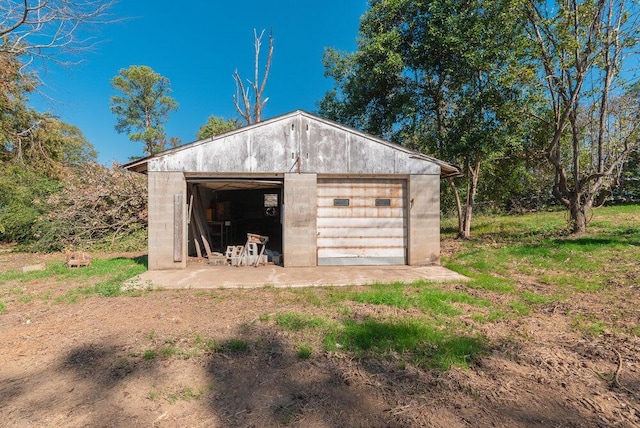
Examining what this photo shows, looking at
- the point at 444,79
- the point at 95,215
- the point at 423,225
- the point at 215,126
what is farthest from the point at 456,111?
the point at 215,126

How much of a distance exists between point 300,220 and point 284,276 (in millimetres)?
1615

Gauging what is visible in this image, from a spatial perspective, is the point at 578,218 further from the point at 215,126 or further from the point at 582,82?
the point at 215,126

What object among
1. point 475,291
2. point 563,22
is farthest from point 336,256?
point 563,22

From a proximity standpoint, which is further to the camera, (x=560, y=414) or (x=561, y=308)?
(x=561, y=308)

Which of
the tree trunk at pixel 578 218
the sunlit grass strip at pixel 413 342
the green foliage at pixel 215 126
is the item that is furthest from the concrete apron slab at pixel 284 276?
the green foliage at pixel 215 126

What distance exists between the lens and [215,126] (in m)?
27.6

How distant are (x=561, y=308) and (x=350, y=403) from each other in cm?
421

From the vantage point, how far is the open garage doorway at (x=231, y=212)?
8980mm

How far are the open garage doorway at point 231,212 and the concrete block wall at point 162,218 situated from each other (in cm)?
57

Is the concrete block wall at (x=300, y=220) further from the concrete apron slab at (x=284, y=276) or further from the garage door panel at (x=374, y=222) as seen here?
the garage door panel at (x=374, y=222)

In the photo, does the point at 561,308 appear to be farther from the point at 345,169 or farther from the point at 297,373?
the point at 345,169

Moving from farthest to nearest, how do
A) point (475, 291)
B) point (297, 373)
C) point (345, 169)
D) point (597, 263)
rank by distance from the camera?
point (345, 169)
point (597, 263)
point (475, 291)
point (297, 373)

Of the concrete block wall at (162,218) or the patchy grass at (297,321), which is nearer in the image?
the patchy grass at (297,321)

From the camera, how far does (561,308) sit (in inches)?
194
